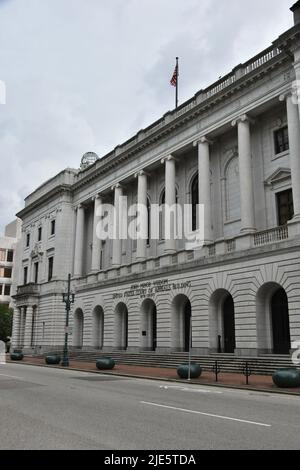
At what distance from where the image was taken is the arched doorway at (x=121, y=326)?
42.5 metres

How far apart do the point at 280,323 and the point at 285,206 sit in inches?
309

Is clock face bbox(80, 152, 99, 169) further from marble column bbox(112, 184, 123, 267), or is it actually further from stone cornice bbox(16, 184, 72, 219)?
marble column bbox(112, 184, 123, 267)

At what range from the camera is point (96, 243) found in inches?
1933

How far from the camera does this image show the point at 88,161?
6238 cm

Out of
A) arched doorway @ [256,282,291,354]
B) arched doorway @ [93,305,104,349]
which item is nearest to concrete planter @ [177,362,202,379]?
arched doorway @ [256,282,291,354]

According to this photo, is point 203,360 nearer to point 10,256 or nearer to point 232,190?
point 232,190

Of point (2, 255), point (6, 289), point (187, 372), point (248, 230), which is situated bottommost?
point (187, 372)

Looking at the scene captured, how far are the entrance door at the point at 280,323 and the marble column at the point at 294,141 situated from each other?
5.29m

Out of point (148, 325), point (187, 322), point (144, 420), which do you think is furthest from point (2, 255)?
point (144, 420)

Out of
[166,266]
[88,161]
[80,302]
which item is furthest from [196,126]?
[88,161]

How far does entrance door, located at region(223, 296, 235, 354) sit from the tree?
5531cm

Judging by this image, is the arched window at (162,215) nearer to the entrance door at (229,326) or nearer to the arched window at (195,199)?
the arched window at (195,199)

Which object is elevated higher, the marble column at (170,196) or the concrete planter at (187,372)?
the marble column at (170,196)

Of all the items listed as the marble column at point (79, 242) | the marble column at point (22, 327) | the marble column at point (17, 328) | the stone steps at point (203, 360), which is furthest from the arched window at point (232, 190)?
the marble column at point (17, 328)
